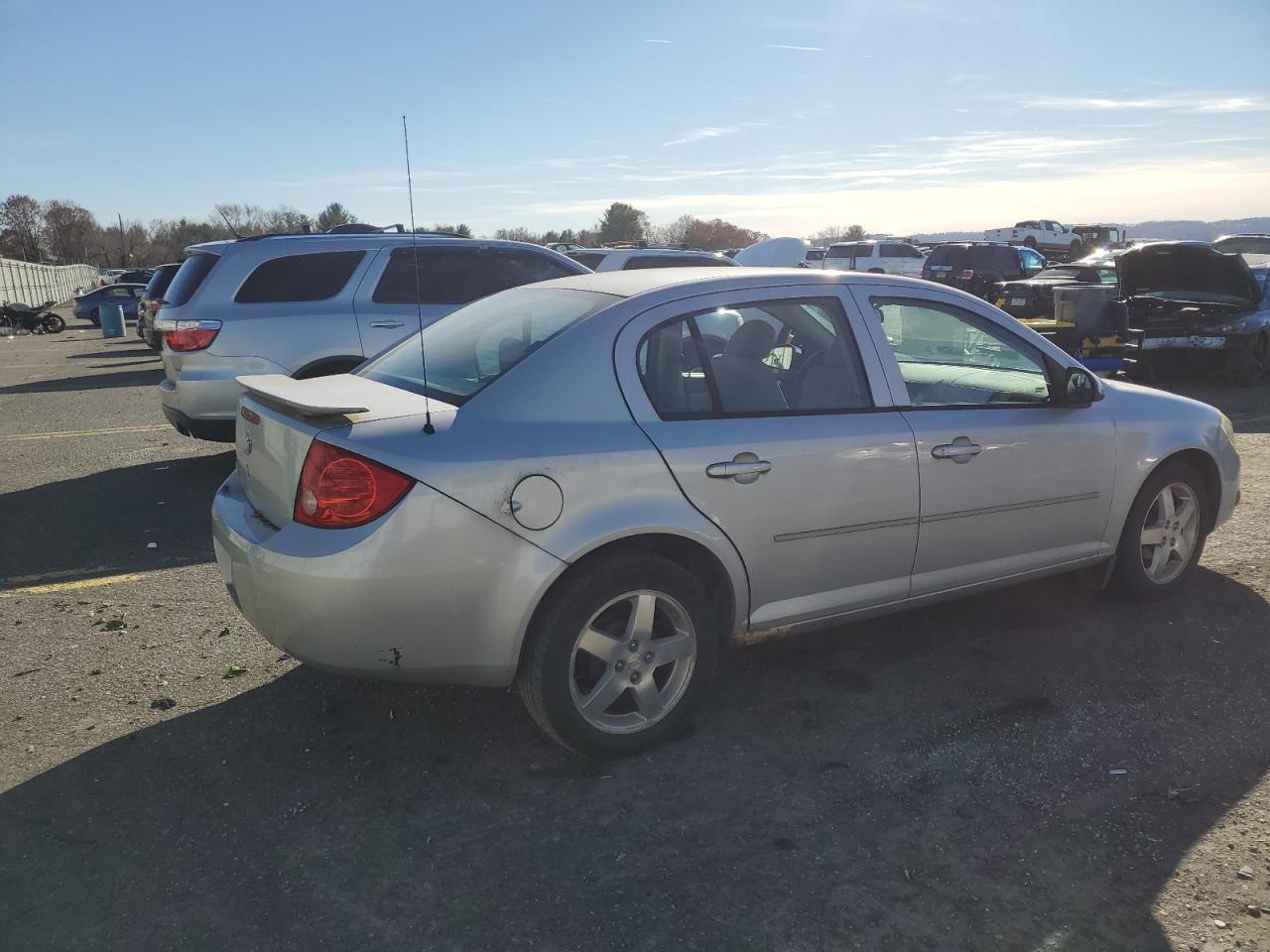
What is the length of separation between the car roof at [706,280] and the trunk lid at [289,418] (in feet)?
2.81

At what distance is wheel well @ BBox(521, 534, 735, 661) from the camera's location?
319 cm

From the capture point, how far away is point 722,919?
8.48 feet

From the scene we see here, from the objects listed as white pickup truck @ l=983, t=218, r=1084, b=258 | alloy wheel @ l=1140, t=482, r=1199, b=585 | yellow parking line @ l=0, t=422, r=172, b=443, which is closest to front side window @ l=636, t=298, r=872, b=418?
alloy wheel @ l=1140, t=482, r=1199, b=585

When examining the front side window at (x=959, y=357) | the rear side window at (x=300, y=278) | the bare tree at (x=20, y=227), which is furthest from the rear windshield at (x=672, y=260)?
the bare tree at (x=20, y=227)

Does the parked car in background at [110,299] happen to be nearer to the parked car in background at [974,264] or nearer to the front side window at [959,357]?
the parked car in background at [974,264]

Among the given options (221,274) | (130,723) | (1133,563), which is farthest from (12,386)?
(1133,563)

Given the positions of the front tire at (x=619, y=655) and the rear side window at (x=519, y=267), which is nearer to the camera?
the front tire at (x=619, y=655)

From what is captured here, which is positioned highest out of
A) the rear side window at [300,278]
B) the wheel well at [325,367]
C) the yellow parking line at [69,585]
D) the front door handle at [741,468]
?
the rear side window at [300,278]

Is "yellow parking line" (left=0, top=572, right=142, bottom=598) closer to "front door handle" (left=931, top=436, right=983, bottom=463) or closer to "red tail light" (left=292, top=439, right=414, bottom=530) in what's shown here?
"red tail light" (left=292, top=439, right=414, bottom=530)

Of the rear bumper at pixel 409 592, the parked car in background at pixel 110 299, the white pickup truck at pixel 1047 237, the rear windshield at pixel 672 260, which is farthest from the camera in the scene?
the white pickup truck at pixel 1047 237

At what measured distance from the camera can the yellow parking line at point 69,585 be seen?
5016 mm

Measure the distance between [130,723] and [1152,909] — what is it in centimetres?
345

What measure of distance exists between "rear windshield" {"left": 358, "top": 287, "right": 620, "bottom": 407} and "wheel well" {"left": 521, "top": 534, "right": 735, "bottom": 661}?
698 mm

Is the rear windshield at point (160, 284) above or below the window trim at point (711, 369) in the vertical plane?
above
